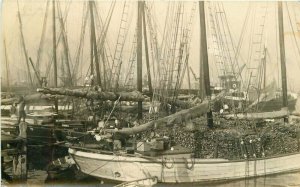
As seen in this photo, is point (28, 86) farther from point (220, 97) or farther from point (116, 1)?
point (220, 97)

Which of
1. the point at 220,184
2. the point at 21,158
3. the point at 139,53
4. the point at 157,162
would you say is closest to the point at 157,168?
the point at 157,162

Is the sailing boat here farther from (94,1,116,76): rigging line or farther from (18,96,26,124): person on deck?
(94,1,116,76): rigging line

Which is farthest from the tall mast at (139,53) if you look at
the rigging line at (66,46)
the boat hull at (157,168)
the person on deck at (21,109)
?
the person on deck at (21,109)

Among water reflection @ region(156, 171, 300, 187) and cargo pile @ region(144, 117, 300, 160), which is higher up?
cargo pile @ region(144, 117, 300, 160)

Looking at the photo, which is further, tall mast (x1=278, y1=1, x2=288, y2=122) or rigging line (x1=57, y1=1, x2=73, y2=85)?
tall mast (x1=278, y1=1, x2=288, y2=122)

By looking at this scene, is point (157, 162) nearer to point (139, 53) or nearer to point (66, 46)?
point (139, 53)

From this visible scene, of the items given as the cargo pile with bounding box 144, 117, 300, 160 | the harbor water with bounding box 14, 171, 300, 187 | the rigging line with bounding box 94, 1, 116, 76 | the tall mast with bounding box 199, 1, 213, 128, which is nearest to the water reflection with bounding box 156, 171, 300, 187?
the harbor water with bounding box 14, 171, 300, 187

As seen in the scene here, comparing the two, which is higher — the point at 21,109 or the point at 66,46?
the point at 66,46

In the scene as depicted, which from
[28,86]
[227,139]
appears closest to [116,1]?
[28,86]

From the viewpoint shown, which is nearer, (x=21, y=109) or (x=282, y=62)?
(x=21, y=109)
